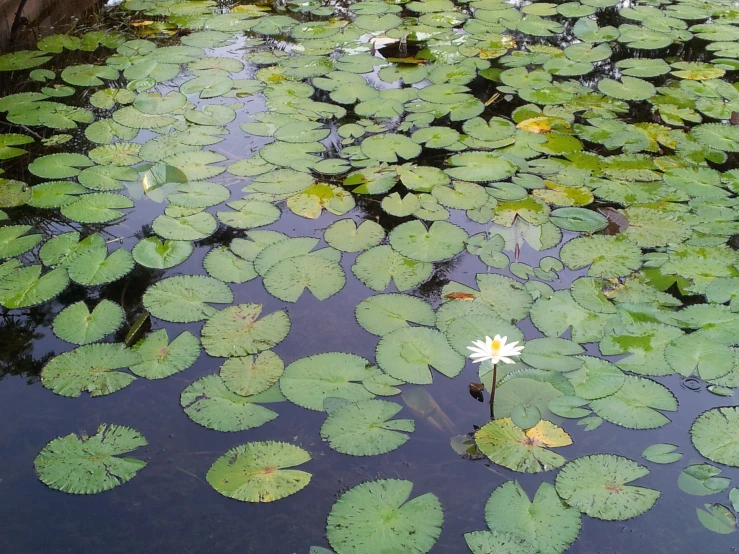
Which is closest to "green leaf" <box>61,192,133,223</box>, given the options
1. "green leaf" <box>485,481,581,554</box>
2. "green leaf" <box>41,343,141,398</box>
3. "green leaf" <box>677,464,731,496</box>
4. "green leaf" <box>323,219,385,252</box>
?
"green leaf" <box>41,343,141,398</box>

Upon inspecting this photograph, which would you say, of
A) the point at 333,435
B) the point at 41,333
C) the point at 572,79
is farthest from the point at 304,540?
the point at 572,79

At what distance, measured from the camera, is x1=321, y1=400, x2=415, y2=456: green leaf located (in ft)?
6.39

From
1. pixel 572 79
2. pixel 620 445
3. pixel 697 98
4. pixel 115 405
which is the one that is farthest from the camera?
pixel 572 79

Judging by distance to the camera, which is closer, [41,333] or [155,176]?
[41,333]

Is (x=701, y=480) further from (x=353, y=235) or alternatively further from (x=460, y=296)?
(x=353, y=235)

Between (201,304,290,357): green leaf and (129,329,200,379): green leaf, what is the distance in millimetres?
53

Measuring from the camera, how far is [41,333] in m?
2.38

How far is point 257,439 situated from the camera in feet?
6.56

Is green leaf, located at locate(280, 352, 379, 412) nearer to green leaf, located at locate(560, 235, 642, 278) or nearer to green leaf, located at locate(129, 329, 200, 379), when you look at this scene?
green leaf, located at locate(129, 329, 200, 379)

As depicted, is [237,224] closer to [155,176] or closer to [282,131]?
[155,176]

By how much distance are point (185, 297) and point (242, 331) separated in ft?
1.02

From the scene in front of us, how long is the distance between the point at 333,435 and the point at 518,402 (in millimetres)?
594

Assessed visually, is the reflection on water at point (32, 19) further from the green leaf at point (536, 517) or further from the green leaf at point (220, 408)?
the green leaf at point (536, 517)

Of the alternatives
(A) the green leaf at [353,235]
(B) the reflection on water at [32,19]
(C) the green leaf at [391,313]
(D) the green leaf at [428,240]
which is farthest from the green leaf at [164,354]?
(B) the reflection on water at [32,19]
